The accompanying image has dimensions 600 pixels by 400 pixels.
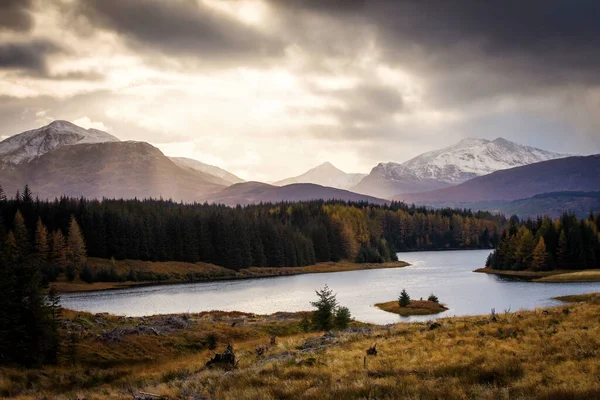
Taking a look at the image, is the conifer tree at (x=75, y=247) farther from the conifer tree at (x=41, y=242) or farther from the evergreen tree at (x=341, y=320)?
the evergreen tree at (x=341, y=320)

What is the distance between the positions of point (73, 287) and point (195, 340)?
280 ft

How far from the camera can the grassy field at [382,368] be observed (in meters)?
15.8

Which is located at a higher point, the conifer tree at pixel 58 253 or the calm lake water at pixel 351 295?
the conifer tree at pixel 58 253

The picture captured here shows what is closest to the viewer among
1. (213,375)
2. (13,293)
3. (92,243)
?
(213,375)

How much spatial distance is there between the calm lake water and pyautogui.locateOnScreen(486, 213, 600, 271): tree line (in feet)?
42.2

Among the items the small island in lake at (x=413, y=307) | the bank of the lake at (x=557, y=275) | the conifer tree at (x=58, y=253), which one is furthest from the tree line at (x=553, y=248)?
the conifer tree at (x=58, y=253)

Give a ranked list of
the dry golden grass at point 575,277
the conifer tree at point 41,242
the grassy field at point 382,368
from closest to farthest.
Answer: the grassy field at point 382,368 → the dry golden grass at point 575,277 → the conifer tree at point 41,242

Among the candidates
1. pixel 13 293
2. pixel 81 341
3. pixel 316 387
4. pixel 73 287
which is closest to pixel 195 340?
pixel 81 341

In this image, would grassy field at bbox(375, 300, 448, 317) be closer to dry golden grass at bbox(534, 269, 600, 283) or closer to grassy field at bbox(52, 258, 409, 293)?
dry golden grass at bbox(534, 269, 600, 283)

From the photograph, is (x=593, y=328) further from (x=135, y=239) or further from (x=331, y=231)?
(x=331, y=231)

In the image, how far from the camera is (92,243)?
14688 centimetres

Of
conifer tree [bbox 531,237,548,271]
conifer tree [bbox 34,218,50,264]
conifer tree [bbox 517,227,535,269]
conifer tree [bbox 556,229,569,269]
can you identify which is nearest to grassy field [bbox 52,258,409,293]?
conifer tree [bbox 34,218,50,264]

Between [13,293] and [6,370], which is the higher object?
[13,293]

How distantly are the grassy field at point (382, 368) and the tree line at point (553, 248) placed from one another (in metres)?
104
